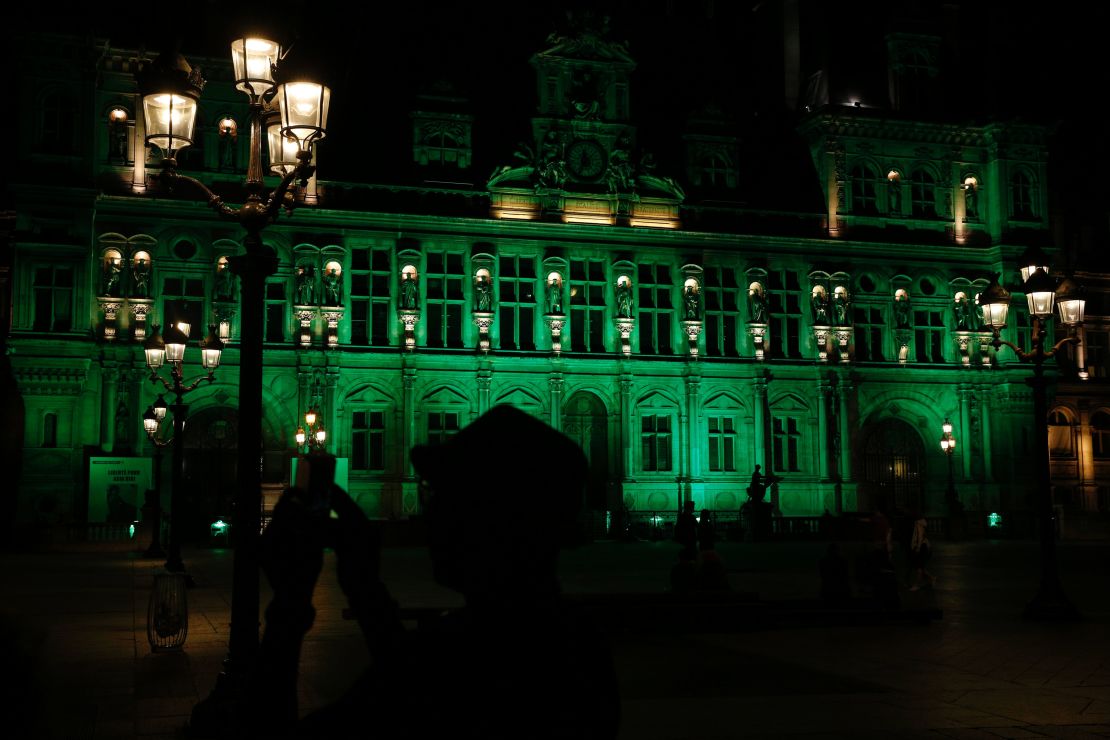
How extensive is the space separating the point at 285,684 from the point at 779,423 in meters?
42.1

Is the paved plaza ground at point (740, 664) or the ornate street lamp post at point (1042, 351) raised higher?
the ornate street lamp post at point (1042, 351)

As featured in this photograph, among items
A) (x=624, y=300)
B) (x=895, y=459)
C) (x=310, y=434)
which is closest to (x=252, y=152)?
(x=310, y=434)

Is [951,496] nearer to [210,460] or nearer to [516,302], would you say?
[516,302]

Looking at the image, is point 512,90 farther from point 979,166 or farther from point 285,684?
point 285,684

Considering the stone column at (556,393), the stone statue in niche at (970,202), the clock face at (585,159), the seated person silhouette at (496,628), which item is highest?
the clock face at (585,159)

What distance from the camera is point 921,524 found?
2156 cm

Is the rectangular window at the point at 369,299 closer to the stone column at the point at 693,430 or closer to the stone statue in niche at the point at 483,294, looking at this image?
the stone statue in niche at the point at 483,294

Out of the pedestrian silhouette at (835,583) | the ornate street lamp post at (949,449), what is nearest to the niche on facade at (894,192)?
the ornate street lamp post at (949,449)

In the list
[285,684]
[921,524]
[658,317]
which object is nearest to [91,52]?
[658,317]

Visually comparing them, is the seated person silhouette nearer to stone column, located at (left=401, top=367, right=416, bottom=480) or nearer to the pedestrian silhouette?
the pedestrian silhouette

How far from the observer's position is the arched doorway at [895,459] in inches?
1811

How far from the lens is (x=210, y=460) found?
40.6 meters

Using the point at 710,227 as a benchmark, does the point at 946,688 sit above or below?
below

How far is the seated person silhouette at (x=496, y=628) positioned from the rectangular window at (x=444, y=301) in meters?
39.7
